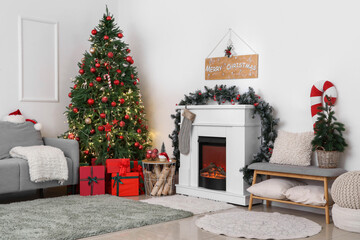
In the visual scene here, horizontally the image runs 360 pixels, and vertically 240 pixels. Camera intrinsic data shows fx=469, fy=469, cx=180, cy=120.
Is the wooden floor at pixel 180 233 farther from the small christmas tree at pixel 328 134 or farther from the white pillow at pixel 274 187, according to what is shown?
the small christmas tree at pixel 328 134

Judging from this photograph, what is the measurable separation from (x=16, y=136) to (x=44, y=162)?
731 millimetres

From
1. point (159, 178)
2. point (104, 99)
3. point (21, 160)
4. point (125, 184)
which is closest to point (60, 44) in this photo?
point (104, 99)

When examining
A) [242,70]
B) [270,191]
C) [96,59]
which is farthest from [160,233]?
[96,59]

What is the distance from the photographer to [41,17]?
20.9 feet

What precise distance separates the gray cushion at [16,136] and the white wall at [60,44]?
396 mm

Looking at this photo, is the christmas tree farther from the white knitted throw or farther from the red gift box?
the white knitted throw

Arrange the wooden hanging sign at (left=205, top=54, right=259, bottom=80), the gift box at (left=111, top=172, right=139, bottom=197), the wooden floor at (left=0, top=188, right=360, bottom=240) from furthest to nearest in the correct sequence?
Answer: the gift box at (left=111, top=172, right=139, bottom=197), the wooden hanging sign at (left=205, top=54, right=259, bottom=80), the wooden floor at (left=0, top=188, right=360, bottom=240)

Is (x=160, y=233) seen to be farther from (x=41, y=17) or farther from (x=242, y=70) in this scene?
(x=41, y=17)

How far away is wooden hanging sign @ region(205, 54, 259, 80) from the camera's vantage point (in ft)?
17.6

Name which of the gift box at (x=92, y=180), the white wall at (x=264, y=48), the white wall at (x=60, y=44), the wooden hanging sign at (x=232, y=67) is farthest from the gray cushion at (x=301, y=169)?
the white wall at (x=60, y=44)

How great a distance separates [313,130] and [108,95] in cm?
259

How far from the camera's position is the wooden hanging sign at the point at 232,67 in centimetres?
538

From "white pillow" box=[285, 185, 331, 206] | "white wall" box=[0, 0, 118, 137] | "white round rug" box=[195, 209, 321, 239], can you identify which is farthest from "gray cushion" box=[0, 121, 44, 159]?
"white pillow" box=[285, 185, 331, 206]

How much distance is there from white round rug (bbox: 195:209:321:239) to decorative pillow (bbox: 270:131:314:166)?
0.56m
